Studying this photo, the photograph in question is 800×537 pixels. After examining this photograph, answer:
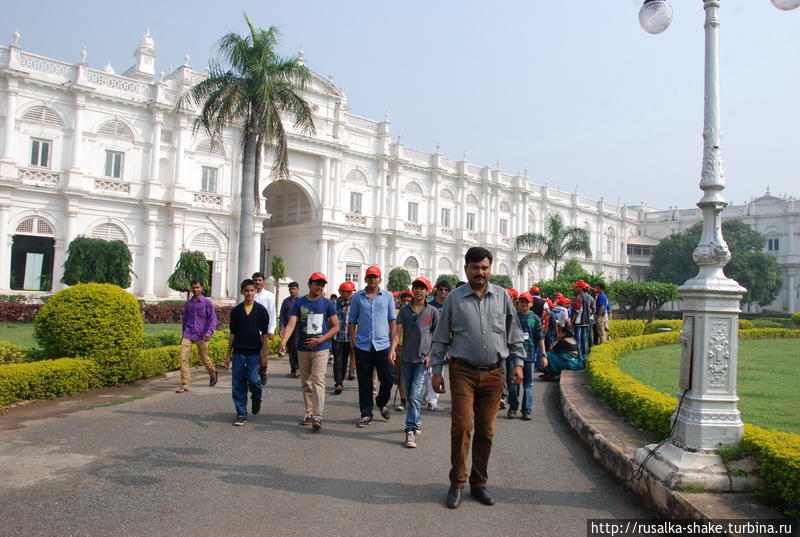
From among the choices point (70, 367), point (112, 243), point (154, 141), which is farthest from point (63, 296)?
point (154, 141)

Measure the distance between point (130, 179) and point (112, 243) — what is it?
6009 millimetres

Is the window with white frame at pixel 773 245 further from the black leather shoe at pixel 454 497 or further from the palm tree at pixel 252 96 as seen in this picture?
the black leather shoe at pixel 454 497

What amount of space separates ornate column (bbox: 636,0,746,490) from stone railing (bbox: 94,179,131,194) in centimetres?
2530

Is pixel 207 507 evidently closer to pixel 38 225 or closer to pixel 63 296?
pixel 63 296

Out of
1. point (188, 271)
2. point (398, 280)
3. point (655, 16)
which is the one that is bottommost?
point (188, 271)

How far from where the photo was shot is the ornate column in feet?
12.6

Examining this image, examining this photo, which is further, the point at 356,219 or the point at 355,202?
the point at 355,202

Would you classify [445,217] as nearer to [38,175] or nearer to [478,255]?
[38,175]

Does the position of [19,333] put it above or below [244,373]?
below

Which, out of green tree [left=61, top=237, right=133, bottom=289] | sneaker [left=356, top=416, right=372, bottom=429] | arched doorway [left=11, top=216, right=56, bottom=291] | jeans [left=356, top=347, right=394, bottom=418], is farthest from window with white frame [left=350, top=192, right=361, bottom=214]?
sneaker [left=356, top=416, right=372, bottom=429]

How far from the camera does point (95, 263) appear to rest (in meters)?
19.8

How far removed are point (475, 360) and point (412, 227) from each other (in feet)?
Result: 106

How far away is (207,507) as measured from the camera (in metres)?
3.87

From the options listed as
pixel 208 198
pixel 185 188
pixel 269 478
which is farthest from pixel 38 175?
pixel 269 478
